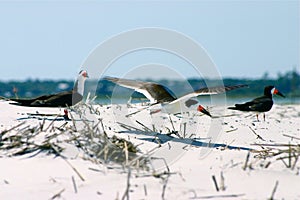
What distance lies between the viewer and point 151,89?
7387mm

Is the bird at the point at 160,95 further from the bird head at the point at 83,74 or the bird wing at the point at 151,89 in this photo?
the bird head at the point at 83,74

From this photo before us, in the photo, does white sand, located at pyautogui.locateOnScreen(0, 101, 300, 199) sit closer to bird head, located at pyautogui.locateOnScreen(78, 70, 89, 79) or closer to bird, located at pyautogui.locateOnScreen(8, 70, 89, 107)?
bird, located at pyautogui.locateOnScreen(8, 70, 89, 107)

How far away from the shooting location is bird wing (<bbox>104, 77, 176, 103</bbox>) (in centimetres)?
731

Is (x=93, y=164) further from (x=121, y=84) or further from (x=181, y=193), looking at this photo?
(x=121, y=84)

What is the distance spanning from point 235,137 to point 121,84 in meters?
1.67

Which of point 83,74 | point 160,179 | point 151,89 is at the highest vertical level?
point 83,74

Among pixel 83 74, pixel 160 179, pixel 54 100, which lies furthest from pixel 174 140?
pixel 83 74

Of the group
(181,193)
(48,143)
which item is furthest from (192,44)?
(181,193)

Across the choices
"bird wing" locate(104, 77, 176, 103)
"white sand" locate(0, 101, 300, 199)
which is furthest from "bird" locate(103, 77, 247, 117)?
"white sand" locate(0, 101, 300, 199)

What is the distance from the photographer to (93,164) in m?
4.54

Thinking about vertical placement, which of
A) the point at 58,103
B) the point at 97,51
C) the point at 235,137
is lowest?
the point at 235,137

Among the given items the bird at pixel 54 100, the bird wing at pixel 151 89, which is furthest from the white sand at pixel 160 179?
the bird at pixel 54 100

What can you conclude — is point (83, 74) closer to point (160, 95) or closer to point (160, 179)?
point (160, 95)

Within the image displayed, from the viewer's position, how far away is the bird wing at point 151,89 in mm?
7309
